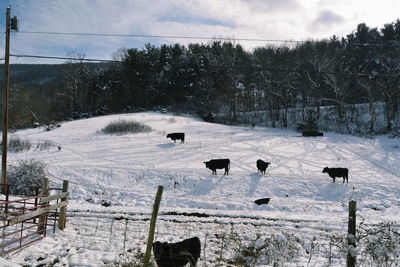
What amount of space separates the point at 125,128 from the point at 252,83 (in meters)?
28.4

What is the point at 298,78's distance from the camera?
45.5 metres

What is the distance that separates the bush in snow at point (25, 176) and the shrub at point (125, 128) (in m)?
13.9

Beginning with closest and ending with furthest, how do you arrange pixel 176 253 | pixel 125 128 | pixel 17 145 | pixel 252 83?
pixel 176 253 < pixel 17 145 < pixel 125 128 < pixel 252 83

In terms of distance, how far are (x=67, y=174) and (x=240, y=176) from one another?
37.3ft

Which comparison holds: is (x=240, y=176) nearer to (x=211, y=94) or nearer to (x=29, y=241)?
(x=29, y=241)

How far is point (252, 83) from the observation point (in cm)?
5112

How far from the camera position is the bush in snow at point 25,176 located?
15.8m

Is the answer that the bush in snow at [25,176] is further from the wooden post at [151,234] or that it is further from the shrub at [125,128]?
the shrub at [125,128]

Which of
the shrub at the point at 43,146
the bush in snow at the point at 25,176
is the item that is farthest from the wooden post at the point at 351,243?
the shrub at the point at 43,146

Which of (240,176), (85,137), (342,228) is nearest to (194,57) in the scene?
(85,137)

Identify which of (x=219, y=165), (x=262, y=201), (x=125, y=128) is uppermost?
(x=125, y=128)

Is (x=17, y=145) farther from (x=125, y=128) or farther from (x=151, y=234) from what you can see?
(x=151, y=234)

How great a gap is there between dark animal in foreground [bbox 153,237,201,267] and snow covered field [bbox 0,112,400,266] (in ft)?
1.66

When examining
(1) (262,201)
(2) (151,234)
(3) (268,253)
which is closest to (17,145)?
(1) (262,201)
